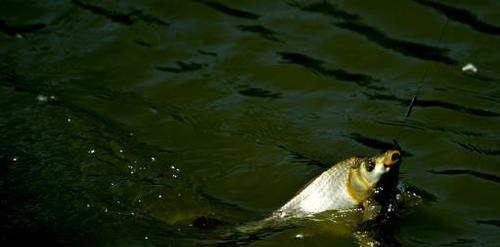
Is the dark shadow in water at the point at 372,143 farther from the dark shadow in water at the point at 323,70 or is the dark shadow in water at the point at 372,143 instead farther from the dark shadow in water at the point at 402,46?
the dark shadow in water at the point at 402,46

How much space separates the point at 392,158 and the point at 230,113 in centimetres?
272

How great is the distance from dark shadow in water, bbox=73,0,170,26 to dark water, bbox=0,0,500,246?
0.03m

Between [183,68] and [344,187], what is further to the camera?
[183,68]

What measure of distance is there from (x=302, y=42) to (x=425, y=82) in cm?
149

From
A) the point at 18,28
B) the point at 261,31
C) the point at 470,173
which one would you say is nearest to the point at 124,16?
the point at 18,28

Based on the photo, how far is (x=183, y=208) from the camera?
5727 millimetres

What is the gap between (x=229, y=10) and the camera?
8.98 metres

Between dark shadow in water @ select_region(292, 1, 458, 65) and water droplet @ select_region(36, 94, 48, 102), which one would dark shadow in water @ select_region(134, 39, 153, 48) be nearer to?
water droplet @ select_region(36, 94, 48, 102)

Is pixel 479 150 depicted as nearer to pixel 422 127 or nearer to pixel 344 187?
pixel 422 127

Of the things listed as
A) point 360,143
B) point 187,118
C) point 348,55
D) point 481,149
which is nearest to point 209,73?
point 187,118

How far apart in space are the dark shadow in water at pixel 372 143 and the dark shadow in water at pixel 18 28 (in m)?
4.25

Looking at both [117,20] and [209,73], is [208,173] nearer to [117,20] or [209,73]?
[209,73]

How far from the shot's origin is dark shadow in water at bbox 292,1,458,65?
7.76 meters

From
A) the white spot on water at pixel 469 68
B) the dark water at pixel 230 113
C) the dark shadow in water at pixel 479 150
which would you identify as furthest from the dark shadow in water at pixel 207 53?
the dark shadow in water at pixel 479 150
